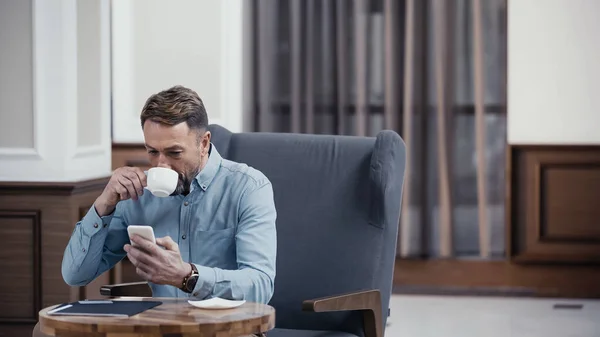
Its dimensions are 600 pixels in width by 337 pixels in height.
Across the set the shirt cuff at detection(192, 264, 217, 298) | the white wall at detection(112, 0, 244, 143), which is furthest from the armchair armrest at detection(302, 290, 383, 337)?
the white wall at detection(112, 0, 244, 143)

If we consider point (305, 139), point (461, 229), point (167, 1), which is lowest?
point (461, 229)

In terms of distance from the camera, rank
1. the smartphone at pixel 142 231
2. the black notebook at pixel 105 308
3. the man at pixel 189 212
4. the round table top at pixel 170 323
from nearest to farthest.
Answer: the round table top at pixel 170 323
the black notebook at pixel 105 308
the smartphone at pixel 142 231
the man at pixel 189 212

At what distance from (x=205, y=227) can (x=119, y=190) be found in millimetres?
237

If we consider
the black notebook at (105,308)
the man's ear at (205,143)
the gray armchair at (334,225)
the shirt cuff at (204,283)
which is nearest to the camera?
the black notebook at (105,308)

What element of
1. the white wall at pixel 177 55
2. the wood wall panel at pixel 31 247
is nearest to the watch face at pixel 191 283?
the wood wall panel at pixel 31 247

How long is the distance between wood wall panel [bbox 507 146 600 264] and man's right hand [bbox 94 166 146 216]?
3.73 metres

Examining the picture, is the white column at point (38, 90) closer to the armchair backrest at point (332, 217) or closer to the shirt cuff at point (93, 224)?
the armchair backrest at point (332, 217)

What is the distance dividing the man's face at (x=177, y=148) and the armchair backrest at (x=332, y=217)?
1.48ft

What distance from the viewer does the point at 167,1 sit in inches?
229

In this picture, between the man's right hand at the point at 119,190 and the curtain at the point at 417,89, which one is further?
the curtain at the point at 417,89

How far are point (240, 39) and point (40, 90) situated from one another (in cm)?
196

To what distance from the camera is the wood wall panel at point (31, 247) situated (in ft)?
13.6

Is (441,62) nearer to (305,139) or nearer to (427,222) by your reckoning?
(427,222)

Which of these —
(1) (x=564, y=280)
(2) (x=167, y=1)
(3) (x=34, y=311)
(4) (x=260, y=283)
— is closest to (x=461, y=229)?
(1) (x=564, y=280)
